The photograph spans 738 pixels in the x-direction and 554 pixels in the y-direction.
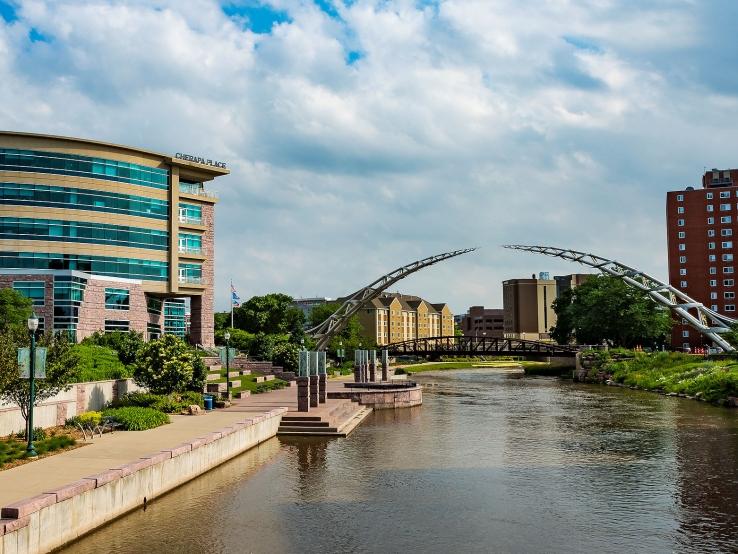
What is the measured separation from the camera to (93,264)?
63750 mm

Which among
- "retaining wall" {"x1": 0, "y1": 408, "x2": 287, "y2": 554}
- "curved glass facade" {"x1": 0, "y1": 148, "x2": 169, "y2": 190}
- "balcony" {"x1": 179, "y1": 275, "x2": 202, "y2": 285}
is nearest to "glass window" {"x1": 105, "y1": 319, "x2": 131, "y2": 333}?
"balcony" {"x1": 179, "y1": 275, "x2": 202, "y2": 285}

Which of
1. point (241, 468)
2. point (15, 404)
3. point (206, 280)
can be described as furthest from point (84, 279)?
point (241, 468)

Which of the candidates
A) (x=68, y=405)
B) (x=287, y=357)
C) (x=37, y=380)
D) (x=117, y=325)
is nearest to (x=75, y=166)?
(x=117, y=325)

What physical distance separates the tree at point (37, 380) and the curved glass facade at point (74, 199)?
3589 cm

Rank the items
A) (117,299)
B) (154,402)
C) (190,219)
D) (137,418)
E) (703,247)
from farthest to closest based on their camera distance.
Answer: (703,247)
(190,219)
(117,299)
(154,402)
(137,418)

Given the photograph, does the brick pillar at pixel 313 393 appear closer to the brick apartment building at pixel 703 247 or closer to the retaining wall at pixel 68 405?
the retaining wall at pixel 68 405

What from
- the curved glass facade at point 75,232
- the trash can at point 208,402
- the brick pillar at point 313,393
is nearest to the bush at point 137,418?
the trash can at point 208,402

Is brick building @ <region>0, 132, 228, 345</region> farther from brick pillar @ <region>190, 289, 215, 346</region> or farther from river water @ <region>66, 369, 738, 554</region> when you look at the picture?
river water @ <region>66, 369, 738, 554</region>

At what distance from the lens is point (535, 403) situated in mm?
56500

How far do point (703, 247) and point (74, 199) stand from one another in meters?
100

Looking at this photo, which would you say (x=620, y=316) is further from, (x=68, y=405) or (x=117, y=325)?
(x=68, y=405)

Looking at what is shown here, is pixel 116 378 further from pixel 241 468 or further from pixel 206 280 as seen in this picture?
pixel 206 280

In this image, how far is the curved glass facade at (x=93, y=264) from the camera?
6100 centimetres

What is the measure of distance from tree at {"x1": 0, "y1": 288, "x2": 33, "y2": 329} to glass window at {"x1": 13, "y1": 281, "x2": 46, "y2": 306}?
17.9ft
